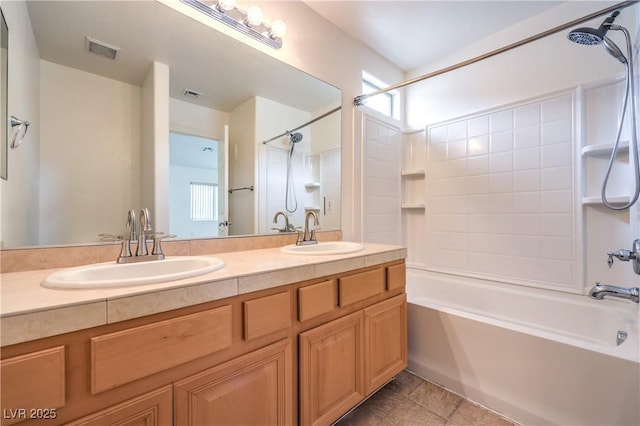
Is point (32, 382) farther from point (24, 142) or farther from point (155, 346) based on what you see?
point (24, 142)

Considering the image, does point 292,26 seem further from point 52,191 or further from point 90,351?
point 90,351

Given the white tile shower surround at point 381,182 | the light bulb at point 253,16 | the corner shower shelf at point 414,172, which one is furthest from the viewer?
the corner shower shelf at point 414,172

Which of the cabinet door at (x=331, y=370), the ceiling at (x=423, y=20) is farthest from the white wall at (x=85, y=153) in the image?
the ceiling at (x=423, y=20)

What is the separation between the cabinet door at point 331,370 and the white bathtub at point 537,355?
679mm

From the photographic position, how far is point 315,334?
1136 millimetres

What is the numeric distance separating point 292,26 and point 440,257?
7.46ft

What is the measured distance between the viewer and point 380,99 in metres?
2.68

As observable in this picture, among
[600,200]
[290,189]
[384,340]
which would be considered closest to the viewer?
[384,340]

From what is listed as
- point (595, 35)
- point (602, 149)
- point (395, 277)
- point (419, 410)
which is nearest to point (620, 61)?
point (595, 35)

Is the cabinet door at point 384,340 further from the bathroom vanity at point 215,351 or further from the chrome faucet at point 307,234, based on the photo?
the chrome faucet at point 307,234

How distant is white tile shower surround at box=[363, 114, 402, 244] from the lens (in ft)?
7.77

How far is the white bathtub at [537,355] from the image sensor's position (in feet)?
3.84

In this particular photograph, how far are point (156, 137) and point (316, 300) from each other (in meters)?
1.07

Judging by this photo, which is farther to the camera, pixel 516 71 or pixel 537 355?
pixel 516 71
